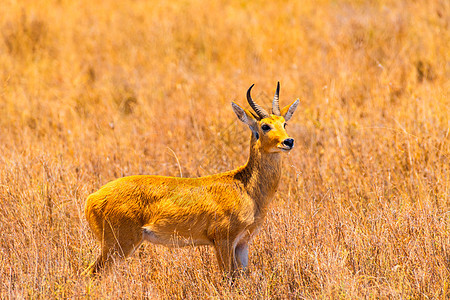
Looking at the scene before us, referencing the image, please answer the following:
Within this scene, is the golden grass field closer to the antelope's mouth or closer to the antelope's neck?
the antelope's neck

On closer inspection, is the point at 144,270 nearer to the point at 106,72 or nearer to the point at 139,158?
the point at 139,158

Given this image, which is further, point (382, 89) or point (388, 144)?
point (382, 89)

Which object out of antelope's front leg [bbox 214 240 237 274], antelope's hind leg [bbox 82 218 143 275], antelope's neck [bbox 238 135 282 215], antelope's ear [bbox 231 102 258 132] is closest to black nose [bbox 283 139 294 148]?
antelope's neck [bbox 238 135 282 215]

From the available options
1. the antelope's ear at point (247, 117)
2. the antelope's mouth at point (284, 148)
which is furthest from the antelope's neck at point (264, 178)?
the antelope's mouth at point (284, 148)

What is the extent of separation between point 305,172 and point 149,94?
509 cm

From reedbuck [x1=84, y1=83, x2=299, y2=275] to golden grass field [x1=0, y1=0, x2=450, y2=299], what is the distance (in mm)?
269

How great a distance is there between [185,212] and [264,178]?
0.84m

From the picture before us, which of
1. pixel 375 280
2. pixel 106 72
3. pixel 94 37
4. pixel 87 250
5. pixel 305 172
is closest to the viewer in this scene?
pixel 375 280

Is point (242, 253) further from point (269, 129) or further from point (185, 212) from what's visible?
point (269, 129)

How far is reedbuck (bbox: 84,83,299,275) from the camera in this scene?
547 centimetres

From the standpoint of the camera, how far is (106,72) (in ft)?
45.2

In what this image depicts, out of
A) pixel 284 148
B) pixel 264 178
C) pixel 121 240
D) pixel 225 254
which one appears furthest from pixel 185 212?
pixel 284 148

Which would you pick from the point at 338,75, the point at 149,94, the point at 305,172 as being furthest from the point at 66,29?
the point at 305,172

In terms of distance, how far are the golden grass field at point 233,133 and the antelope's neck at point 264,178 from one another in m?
0.59
